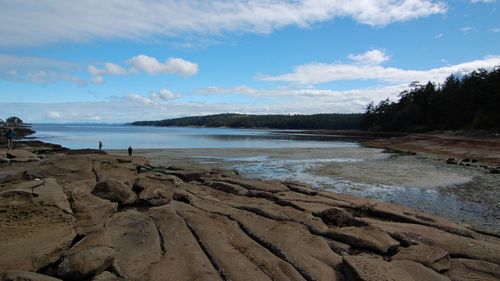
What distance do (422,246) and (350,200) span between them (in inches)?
201

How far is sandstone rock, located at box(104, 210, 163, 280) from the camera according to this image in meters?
7.23

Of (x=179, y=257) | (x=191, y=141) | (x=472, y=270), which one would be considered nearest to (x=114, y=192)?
(x=179, y=257)

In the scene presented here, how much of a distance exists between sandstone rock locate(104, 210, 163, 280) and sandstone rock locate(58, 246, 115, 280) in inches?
13.5

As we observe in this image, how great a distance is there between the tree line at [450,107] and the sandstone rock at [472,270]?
65.6 meters

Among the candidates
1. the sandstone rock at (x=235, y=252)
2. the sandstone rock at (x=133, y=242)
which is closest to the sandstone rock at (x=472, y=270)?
the sandstone rock at (x=235, y=252)

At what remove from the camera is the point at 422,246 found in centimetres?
893

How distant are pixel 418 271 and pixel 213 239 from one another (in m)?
4.32

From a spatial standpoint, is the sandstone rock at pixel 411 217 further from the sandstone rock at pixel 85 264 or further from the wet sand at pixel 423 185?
the sandstone rock at pixel 85 264

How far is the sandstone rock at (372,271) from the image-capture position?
6910 millimetres

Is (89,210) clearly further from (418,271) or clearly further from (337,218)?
(418,271)

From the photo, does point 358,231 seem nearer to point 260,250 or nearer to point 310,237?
point 310,237

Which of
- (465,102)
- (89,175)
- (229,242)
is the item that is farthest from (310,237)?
(465,102)

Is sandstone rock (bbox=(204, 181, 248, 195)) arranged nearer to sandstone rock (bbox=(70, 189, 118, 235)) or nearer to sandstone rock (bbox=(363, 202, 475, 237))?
sandstone rock (bbox=(363, 202, 475, 237))

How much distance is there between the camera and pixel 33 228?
7.65 meters
